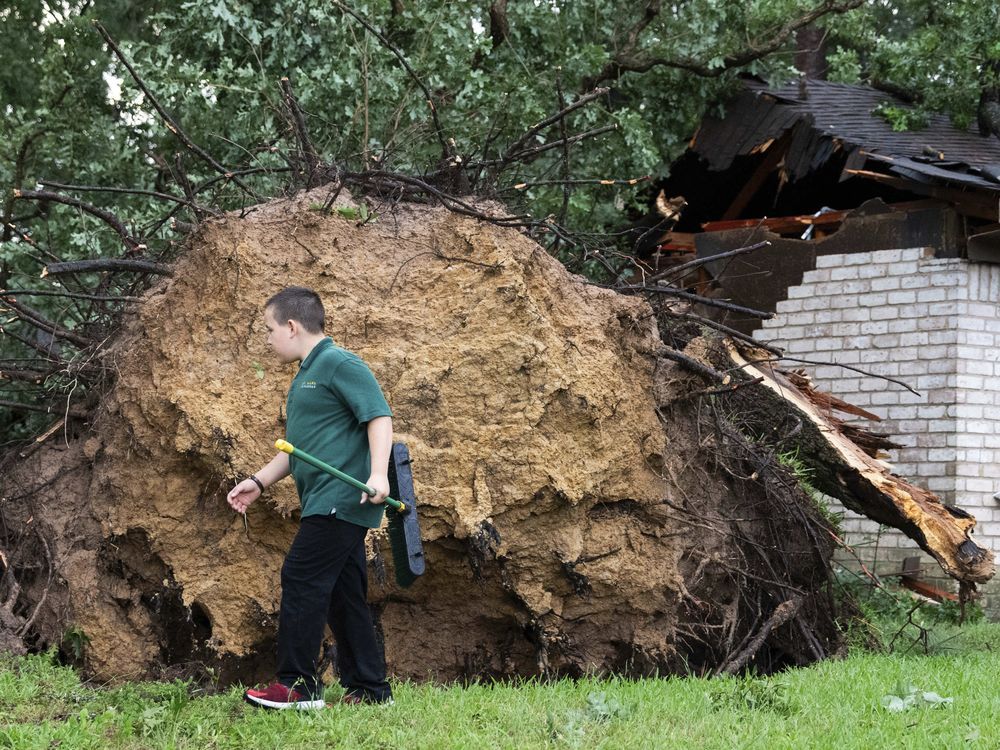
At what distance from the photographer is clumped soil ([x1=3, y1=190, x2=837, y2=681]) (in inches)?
240

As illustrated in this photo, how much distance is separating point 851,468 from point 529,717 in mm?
3912

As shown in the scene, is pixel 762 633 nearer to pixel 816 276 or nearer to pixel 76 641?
pixel 76 641

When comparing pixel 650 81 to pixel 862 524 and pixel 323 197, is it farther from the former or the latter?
pixel 323 197

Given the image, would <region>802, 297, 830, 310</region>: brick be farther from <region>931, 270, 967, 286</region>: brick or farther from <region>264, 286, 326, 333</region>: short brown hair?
<region>264, 286, 326, 333</region>: short brown hair

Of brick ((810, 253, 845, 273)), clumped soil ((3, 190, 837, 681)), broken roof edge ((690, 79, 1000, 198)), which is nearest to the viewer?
clumped soil ((3, 190, 837, 681))

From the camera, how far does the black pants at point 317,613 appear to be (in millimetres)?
4750

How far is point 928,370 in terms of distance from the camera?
1103 centimetres

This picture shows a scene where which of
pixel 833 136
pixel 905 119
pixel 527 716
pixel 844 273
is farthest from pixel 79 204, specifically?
pixel 905 119

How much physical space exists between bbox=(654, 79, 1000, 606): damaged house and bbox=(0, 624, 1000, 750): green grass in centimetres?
477

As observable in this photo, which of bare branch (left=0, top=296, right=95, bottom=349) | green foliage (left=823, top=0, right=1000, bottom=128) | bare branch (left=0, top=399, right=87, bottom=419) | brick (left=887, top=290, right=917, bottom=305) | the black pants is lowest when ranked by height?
the black pants

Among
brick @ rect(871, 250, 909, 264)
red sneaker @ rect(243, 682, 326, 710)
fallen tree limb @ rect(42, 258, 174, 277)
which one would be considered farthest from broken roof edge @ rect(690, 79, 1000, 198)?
red sneaker @ rect(243, 682, 326, 710)

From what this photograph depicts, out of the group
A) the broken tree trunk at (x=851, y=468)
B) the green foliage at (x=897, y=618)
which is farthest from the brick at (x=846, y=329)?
the broken tree trunk at (x=851, y=468)

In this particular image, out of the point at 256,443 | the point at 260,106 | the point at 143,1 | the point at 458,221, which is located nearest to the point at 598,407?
the point at 458,221

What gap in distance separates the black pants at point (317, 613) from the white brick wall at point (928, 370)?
7033mm
